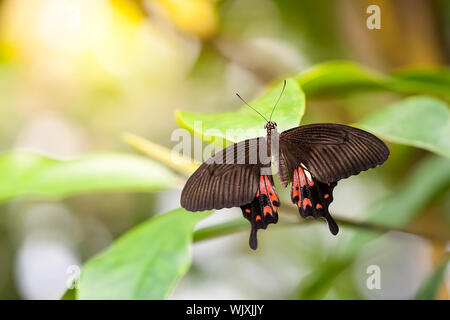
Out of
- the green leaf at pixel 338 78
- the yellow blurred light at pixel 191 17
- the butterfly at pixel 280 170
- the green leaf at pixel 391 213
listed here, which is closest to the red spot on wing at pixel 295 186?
the butterfly at pixel 280 170

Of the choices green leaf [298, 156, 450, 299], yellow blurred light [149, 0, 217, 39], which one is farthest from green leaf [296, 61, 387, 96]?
yellow blurred light [149, 0, 217, 39]

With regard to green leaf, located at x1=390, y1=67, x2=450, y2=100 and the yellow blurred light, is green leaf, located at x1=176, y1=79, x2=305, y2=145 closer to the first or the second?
green leaf, located at x1=390, y1=67, x2=450, y2=100

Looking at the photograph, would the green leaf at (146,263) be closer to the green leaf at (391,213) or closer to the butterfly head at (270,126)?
the butterfly head at (270,126)

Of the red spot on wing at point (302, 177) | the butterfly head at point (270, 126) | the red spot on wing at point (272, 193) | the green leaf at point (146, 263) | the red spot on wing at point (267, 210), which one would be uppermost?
the butterfly head at point (270, 126)

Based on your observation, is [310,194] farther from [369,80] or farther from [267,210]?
[369,80]

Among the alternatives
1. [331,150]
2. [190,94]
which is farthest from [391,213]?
[190,94]

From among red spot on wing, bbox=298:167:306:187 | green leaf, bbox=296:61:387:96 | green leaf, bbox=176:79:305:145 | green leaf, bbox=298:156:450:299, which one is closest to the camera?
green leaf, bbox=176:79:305:145
